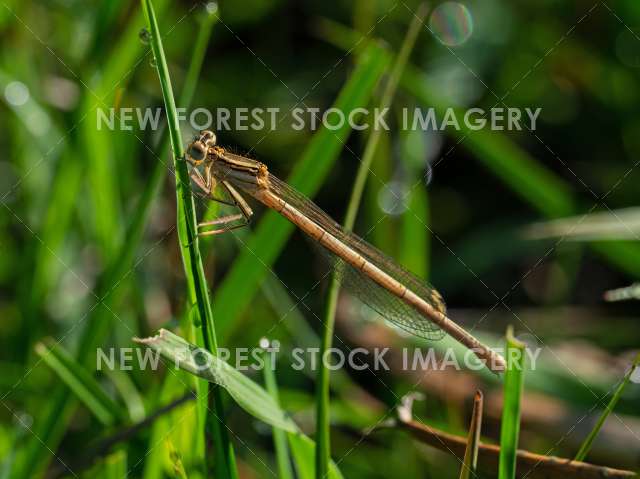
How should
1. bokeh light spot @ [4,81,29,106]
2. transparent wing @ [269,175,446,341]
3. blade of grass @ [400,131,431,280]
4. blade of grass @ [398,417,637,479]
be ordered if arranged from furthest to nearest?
bokeh light spot @ [4,81,29,106], blade of grass @ [400,131,431,280], transparent wing @ [269,175,446,341], blade of grass @ [398,417,637,479]

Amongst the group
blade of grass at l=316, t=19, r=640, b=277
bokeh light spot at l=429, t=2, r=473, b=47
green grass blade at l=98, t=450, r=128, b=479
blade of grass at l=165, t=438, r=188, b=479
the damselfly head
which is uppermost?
bokeh light spot at l=429, t=2, r=473, b=47

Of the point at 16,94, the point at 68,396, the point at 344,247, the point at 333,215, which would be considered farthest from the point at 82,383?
the point at 333,215

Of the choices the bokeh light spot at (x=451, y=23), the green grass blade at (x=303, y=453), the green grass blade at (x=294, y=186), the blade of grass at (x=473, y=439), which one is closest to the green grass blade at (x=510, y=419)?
the blade of grass at (x=473, y=439)

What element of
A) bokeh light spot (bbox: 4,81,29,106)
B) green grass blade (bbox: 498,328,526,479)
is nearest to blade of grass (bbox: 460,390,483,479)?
green grass blade (bbox: 498,328,526,479)

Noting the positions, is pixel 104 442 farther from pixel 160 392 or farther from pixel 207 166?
pixel 207 166

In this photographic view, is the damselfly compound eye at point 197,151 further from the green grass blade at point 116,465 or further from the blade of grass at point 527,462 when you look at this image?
the blade of grass at point 527,462

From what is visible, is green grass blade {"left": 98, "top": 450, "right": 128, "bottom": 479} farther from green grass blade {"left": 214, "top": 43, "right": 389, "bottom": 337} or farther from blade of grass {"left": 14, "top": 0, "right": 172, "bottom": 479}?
green grass blade {"left": 214, "top": 43, "right": 389, "bottom": 337}
